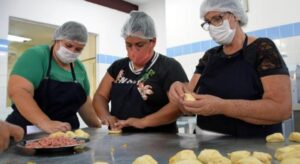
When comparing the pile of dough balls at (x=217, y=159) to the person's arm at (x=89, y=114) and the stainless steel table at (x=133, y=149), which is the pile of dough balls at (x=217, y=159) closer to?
the stainless steel table at (x=133, y=149)

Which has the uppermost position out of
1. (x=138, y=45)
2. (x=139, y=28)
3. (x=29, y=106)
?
(x=139, y=28)

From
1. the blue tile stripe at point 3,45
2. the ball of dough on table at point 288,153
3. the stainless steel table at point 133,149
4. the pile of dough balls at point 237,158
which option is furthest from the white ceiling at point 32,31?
the ball of dough on table at point 288,153

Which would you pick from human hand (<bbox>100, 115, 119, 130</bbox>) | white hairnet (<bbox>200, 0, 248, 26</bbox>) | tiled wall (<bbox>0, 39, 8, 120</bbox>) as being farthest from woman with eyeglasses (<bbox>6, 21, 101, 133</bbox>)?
tiled wall (<bbox>0, 39, 8, 120</bbox>)

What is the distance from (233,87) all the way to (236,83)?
0.02 metres

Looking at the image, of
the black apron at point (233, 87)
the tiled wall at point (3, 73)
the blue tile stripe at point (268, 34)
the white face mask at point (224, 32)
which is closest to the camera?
the black apron at point (233, 87)

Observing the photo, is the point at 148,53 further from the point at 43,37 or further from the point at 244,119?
the point at 43,37

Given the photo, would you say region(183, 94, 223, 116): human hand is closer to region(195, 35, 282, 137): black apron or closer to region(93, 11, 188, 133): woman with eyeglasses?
region(195, 35, 282, 137): black apron

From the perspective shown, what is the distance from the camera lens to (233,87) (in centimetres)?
140

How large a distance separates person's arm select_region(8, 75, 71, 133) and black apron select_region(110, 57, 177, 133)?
0.31 meters

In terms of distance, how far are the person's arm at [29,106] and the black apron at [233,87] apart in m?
0.78

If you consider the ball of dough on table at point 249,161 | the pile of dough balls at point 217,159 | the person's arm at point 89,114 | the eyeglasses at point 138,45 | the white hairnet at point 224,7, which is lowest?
the person's arm at point 89,114

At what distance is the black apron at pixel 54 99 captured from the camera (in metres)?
1.77

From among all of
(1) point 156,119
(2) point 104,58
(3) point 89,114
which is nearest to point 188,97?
(1) point 156,119

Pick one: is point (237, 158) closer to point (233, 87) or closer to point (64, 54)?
point (233, 87)
